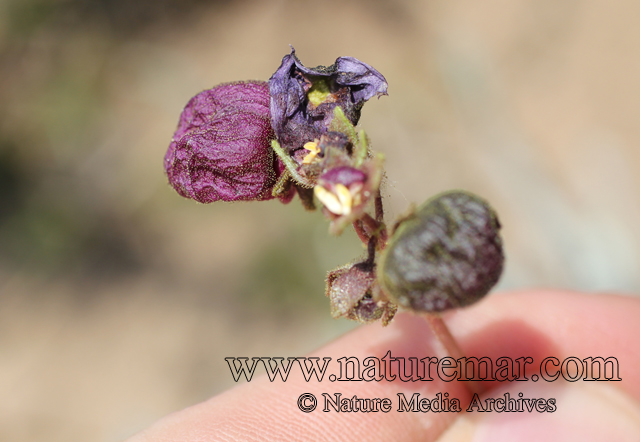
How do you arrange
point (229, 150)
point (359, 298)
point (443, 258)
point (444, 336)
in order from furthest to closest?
point (444, 336) → point (229, 150) → point (359, 298) → point (443, 258)

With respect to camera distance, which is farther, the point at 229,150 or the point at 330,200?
the point at 229,150

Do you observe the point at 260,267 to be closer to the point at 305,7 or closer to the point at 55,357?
the point at 55,357

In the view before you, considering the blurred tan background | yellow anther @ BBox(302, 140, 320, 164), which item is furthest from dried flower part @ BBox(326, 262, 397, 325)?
the blurred tan background

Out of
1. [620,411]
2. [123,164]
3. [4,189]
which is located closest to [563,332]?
[620,411]

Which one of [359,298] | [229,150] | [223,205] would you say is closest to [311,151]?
[229,150]

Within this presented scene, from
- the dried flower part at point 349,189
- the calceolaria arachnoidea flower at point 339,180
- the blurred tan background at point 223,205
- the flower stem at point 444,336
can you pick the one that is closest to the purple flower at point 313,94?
the calceolaria arachnoidea flower at point 339,180

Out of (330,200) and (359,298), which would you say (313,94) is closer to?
(330,200)

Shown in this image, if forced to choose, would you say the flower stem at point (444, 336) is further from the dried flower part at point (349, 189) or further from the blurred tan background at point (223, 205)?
the blurred tan background at point (223, 205)
